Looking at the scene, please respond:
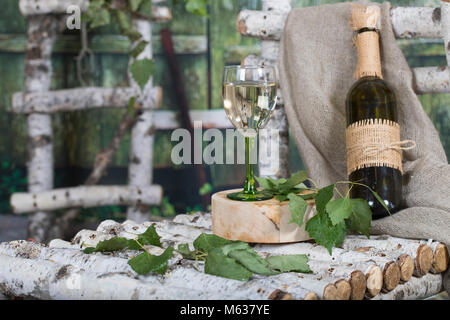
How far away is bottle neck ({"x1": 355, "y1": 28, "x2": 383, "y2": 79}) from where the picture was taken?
114 cm

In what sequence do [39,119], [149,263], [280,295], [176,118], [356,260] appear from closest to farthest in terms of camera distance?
1. [280,295]
2. [149,263]
3. [356,260]
4. [39,119]
5. [176,118]

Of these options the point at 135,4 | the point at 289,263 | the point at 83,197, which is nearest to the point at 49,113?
the point at 83,197

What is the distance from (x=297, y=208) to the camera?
0.93 m

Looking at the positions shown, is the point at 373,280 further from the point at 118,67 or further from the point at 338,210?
the point at 118,67

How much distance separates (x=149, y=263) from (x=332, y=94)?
0.74 m

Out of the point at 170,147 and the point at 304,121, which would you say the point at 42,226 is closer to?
the point at 170,147

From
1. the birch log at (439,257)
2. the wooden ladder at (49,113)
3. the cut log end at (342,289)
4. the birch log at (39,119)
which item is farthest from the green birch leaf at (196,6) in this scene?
the cut log end at (342,289)

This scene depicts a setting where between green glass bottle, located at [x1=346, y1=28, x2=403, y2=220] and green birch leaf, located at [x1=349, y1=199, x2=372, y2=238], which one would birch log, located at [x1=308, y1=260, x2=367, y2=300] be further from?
green glass bottle, located at [x1=346, y1=28, x2=403, y2=220]

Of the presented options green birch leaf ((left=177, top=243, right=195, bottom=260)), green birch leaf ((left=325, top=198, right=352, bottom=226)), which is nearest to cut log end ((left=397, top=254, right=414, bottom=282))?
green birch leaf ((left=325, top=198, right=352, bottom=226))

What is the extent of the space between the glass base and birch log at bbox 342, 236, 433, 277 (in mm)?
177
